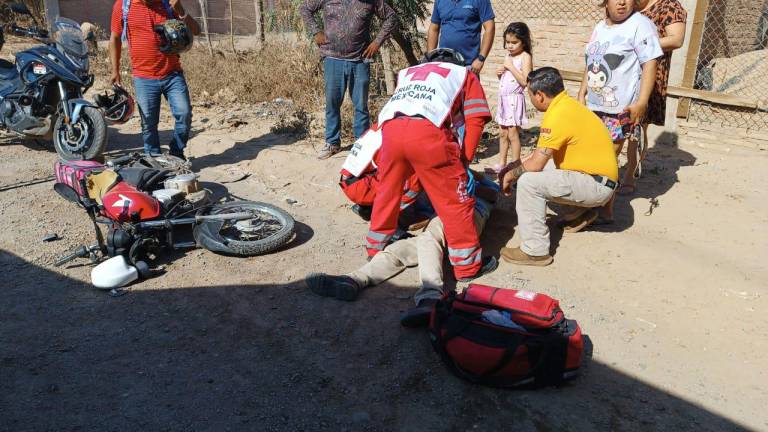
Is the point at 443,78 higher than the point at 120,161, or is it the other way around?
the point at 443,78

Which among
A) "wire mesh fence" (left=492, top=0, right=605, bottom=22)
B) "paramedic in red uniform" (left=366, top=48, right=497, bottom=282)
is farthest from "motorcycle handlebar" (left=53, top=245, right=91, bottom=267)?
"wire mesh fence" (left=492, top=0, right=605, bottom=22)

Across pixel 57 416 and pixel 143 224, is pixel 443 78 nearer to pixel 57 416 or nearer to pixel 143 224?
pixel 143 224

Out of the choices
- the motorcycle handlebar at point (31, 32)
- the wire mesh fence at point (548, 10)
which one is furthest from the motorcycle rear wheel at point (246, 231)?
the wire mesh fence at point (548, 10)

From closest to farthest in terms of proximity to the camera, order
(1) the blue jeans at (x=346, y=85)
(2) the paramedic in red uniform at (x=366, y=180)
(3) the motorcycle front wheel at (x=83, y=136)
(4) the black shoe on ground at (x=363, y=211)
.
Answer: (2) the paramedic in red uniform at (x=366, y=180)
(4) the black shoe on ground at (x=363, y=211)
(3) the motorcycle front wheel at (x=83, y=136)
(1) the blue jeans at (x=346, y=85)

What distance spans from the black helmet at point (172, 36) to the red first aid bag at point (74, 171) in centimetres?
165

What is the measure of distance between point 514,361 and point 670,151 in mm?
4970

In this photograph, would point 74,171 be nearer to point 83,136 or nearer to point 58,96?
point 83,136

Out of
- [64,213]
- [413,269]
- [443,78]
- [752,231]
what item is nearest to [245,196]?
[64,213]

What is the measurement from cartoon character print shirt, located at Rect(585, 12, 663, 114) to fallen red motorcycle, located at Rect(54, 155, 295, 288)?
2.72m

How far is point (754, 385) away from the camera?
3.28 meters

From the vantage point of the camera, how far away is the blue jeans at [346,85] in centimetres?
657

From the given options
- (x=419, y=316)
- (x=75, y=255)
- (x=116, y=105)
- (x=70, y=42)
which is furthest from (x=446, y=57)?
(x=70, y=42)

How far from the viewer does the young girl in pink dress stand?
19.5ft

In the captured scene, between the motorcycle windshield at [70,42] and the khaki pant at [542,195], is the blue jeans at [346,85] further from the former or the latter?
the khaki pant at [542,195]
